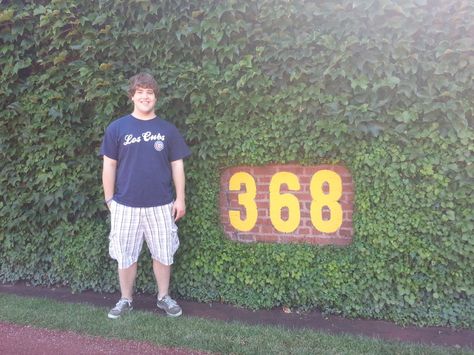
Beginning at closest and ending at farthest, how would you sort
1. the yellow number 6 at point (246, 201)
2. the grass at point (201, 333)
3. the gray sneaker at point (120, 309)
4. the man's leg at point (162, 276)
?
the grass at point (201, 333) < the gray sneaker at point (120, 309) < the man's leg at point (162, 276) < the yellow number 6 at point (246, 201)

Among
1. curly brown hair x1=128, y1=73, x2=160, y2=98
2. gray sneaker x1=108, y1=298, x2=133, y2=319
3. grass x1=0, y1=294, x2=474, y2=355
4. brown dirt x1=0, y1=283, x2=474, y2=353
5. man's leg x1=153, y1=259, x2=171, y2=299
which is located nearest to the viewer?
grass x1=0, y1=294, x2=474, y2=355

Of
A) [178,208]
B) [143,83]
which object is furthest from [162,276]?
[143,83]

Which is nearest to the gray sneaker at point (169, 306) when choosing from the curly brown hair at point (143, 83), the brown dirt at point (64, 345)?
the brown dirt at point (64, 345)

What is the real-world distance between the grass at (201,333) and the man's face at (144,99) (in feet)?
5.55

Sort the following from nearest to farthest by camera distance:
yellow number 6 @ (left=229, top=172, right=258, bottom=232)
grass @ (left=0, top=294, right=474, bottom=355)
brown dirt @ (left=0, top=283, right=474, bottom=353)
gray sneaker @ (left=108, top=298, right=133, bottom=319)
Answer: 1. grass @ (left=0, top=294, right=474, bottom=355)
2. brown dirt @ (left=0, top=283, right=474, bottom=353)
3. gray sneaker @ (left=108, top=298, right=133, bottom=319)
4. yellow number 6 @ (left=229, top=172, right=258, bottom=232)

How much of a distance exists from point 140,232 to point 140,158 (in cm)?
62

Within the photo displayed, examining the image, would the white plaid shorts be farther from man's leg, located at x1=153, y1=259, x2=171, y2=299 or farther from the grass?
the grass

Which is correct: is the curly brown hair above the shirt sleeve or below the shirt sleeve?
above

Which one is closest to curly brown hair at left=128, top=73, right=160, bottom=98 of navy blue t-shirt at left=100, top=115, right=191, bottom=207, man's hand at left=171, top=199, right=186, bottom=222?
navy blue t-shirt at left=100, top=115, right=191, bottom=207

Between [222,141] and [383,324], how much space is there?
6.47ft

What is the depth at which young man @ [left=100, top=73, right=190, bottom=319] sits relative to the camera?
3.63 meters

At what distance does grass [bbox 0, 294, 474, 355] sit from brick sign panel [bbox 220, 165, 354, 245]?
0.85 meters

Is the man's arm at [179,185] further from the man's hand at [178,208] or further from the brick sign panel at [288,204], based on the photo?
the brick sign panel at [288,204]

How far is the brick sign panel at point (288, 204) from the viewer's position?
3902 mm
